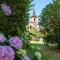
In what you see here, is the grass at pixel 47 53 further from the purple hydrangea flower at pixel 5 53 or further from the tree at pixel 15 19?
the purple hydrangea flower at pixel 5 53

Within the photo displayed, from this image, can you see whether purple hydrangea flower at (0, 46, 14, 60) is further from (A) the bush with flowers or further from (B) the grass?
(B) the grass

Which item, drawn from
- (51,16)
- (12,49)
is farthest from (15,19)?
(51,16)

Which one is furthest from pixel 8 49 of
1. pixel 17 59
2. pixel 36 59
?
pixel 36 59

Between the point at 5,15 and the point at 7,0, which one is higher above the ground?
the point at 7,0

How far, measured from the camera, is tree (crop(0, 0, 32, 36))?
1645 mm

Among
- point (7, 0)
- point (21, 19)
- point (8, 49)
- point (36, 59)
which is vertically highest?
point (7, 0)

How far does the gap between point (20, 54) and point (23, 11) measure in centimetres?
53

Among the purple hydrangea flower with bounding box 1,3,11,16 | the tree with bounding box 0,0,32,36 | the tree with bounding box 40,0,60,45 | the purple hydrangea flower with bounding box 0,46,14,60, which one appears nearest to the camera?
the purple hydrangea flower with bounding box 0,46,14,60

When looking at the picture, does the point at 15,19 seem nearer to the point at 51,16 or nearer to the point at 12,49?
the point at 12,49

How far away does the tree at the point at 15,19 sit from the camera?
1.65 meters

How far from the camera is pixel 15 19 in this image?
1717 mm

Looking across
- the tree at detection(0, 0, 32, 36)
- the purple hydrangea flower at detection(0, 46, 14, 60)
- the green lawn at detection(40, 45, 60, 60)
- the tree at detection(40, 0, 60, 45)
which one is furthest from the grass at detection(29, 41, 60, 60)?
the purple hydrangea flower at detection(0, 46, 14, 60)

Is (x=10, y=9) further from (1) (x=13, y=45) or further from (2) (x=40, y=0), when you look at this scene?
(2) (x=40, y=0)

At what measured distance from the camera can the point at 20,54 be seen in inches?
52.9
